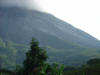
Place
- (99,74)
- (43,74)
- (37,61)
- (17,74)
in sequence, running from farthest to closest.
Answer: (37,61), (17,74), (99,74), (43,74)

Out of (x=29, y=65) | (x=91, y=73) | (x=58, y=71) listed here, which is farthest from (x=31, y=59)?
(x=58, y=71)

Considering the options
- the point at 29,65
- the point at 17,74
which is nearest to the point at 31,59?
the point at 29,65

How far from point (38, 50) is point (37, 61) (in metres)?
2.64

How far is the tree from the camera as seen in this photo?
29.6m

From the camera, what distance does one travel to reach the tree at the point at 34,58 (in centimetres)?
2956

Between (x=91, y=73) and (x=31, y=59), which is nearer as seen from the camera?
(x=91, y=73)

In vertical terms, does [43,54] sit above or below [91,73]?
above

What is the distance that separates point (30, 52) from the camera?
31547 mm

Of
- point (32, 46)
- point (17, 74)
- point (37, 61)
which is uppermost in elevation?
point (32, 46)

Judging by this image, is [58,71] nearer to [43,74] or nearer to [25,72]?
[43,74]

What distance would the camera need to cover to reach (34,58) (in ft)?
100

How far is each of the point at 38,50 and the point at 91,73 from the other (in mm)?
14727

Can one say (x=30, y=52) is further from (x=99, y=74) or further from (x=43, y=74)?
(x=43, y=74)

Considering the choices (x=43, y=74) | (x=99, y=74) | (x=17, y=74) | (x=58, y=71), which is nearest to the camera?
(x=43, y=74)
